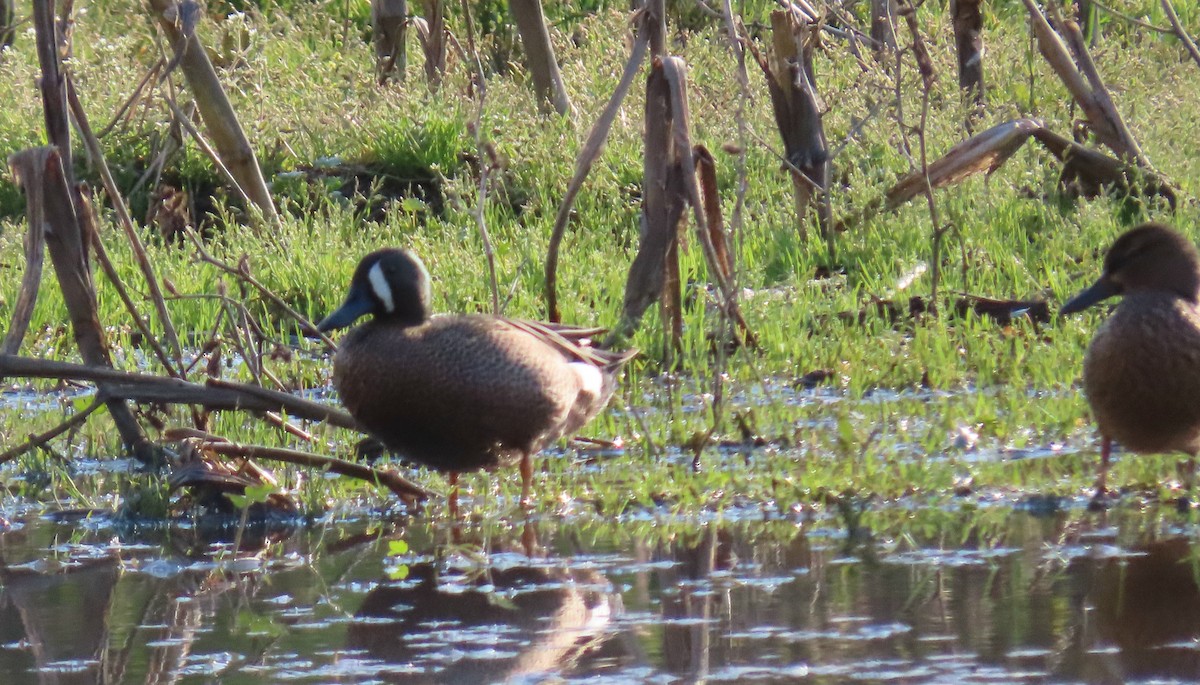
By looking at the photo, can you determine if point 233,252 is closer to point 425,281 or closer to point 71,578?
point 425,281

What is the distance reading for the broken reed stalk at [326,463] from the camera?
179 inches

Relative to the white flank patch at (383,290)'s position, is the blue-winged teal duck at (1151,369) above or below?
below

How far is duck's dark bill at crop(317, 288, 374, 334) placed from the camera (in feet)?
15.9

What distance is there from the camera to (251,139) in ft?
28.7

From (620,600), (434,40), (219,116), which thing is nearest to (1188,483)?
(620,600)

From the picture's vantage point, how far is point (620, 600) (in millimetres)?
3484

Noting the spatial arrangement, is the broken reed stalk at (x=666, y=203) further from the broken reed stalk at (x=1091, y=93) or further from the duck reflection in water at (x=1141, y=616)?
the broken reed stalk at (x=1091, y=93)

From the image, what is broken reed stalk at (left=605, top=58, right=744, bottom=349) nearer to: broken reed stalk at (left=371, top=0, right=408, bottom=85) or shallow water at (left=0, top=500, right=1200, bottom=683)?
shallow water at (left=0, top=500, right=1200, bottom=683)

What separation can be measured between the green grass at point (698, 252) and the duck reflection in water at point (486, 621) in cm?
67

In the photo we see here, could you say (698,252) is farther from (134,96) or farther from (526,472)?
(134,96)

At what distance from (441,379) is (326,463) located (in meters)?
0.38

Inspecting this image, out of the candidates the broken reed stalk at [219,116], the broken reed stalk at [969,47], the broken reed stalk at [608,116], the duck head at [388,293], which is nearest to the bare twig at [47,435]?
the duck head at [388,293]

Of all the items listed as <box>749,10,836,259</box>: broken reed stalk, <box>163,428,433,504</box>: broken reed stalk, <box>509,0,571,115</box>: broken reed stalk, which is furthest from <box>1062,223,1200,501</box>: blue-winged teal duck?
<box>509,0,571,115</box>: broken reed stalk

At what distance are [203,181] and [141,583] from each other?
16.5 ft
